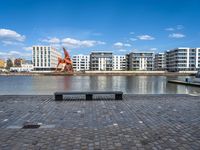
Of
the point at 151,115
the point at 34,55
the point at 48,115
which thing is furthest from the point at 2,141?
the point at 34,55

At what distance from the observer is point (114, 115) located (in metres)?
8.42

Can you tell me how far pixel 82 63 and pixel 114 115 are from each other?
171110 millimetres

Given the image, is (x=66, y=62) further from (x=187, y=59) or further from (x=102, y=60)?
(x=187, y=59)

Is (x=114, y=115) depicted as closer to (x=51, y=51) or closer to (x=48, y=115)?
(x=48, y=115)

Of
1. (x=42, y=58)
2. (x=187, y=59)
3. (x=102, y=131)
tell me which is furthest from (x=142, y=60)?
(x=102, y=131)

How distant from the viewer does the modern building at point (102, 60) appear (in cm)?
14629

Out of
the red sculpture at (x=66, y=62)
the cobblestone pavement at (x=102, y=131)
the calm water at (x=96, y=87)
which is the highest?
the red sculpture at (x=66, y=62)

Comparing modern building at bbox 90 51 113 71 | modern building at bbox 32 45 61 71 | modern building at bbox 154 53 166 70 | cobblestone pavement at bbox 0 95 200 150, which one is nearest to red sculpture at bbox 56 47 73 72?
modern building at bbox 90 51 113 71

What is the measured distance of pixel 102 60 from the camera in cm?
14638

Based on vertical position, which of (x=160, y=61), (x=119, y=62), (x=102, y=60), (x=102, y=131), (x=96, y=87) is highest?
(x=160, y=61)

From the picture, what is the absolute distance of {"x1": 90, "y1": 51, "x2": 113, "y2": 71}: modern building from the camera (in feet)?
480

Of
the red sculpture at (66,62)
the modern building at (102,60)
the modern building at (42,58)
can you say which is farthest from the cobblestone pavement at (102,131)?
the modern building at (42,58)

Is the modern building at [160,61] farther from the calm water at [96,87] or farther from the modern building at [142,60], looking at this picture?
the calm water at [96,87]

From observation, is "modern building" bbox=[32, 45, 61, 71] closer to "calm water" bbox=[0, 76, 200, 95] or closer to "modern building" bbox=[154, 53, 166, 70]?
"modern building" bbox=[154, 53, 166, 70]
